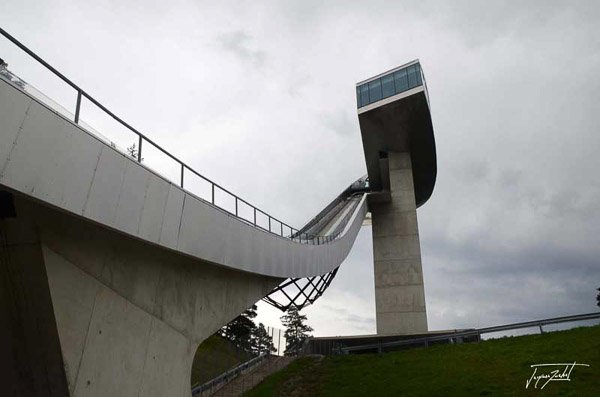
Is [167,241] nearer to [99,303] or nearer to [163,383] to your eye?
[99,303]

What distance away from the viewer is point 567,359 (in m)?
13.8

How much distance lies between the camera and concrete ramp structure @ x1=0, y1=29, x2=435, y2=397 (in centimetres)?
634

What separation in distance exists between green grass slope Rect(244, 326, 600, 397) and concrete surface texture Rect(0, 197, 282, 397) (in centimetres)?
743

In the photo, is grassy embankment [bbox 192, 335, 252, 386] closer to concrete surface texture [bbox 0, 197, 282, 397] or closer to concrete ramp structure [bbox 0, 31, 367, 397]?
concrete ramp structure [bbox 0, 31, 367, 397]

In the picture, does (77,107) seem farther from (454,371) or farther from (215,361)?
(454,371)

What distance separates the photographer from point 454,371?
16062 mm

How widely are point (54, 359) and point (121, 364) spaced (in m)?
1.49

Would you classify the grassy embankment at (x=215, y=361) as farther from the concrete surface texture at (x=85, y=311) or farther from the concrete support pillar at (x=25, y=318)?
the concrete support pillar at (x=25, y=318)

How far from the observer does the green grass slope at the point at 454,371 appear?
13.1 metres

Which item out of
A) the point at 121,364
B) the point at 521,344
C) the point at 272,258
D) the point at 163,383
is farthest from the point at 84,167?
the point at 521,344
